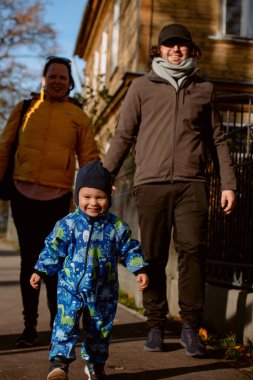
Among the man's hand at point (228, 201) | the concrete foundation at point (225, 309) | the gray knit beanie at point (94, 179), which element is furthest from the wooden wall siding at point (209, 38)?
the gray knit beanie at point (94, 179)

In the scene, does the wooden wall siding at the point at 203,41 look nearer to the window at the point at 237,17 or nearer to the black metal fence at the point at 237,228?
the window at the point at 237,17

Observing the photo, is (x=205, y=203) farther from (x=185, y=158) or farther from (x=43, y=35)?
(x=43, y=35)

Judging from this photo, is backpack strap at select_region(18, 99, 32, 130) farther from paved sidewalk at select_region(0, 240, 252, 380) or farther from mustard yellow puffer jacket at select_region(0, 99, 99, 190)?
paved sidewalk at select_region(0, 240, 252, 380)

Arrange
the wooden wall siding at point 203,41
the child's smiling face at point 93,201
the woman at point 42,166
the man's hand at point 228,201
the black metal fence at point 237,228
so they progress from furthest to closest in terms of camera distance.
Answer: the wooden wall siding at point 203,41 → the black metal fence at point 237,228 → the woman at point 42,166 → the man's hand at point 228,201 → the child's smiling face at point 93,201

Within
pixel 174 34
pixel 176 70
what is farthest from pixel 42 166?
pixel 174 34

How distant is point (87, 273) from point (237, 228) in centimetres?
272

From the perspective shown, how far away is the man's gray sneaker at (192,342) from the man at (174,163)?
0.05 feet

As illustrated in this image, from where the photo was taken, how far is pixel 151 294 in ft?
15.4

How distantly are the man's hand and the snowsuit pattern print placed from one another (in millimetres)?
1064

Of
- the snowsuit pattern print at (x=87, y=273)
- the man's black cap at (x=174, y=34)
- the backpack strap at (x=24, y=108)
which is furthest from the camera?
the backpack strap at (x=24, y=108)

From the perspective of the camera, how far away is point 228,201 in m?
4.53

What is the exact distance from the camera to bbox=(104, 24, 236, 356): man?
4598 mm

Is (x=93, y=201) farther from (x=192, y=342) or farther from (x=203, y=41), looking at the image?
(x=203, y=41)

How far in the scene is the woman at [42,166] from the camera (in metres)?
4.91
